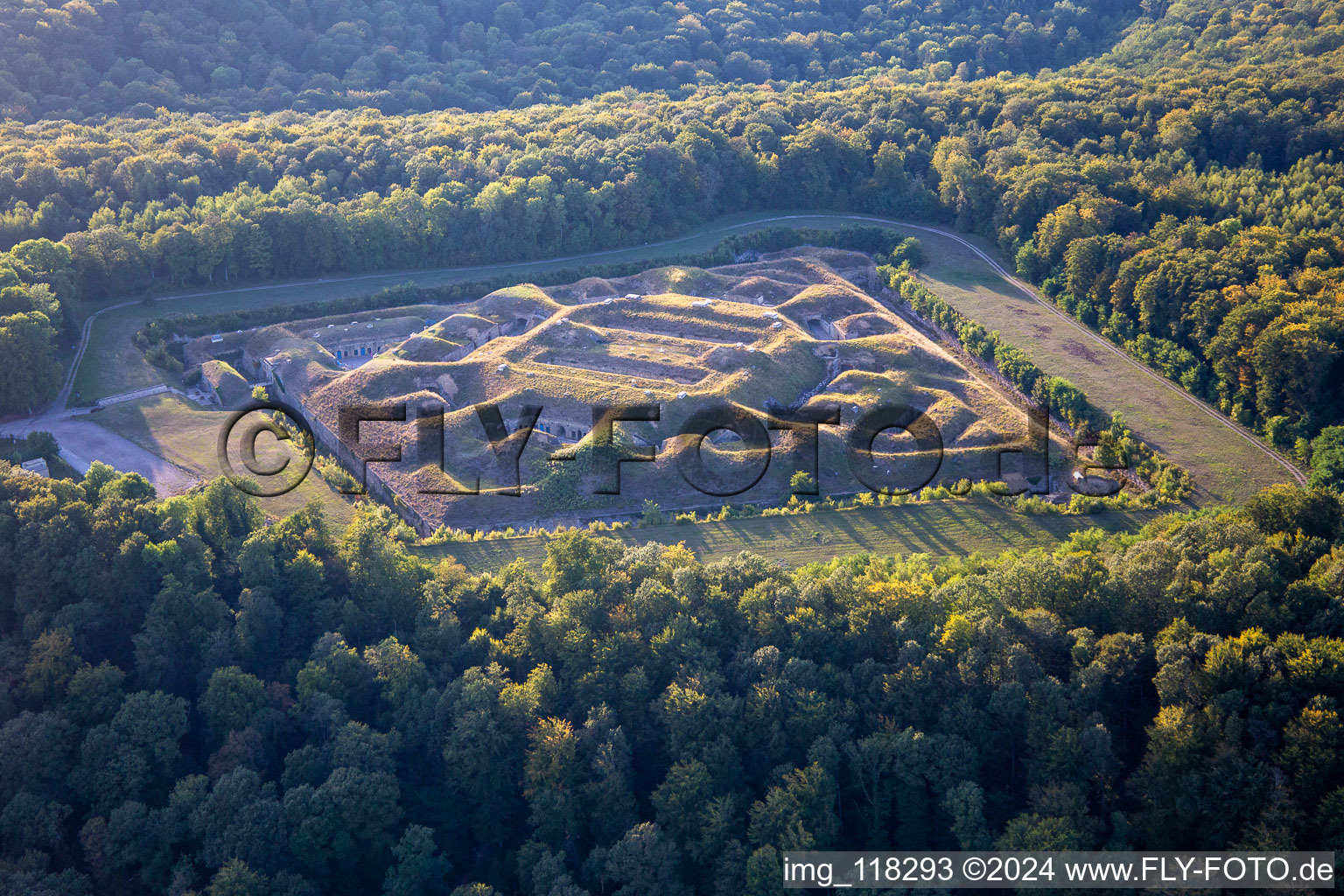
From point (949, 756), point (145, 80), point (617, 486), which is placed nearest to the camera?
point (949, 756)

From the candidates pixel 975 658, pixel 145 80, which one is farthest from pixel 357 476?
pixel 145 80

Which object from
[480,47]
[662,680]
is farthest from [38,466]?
[480,47]

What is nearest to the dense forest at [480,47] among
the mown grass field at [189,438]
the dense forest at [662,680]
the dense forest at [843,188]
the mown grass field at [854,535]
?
the dense forest at [843,188]

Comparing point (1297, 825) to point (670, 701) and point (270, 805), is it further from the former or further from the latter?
point (270, 805)

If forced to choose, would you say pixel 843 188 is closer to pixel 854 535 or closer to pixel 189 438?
pixel 854 535

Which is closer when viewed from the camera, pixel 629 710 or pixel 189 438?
pixel 629 710

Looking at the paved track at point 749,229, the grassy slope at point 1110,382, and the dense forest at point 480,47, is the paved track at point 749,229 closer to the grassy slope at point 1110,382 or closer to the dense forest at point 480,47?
the grassy slope at point 1110,382
